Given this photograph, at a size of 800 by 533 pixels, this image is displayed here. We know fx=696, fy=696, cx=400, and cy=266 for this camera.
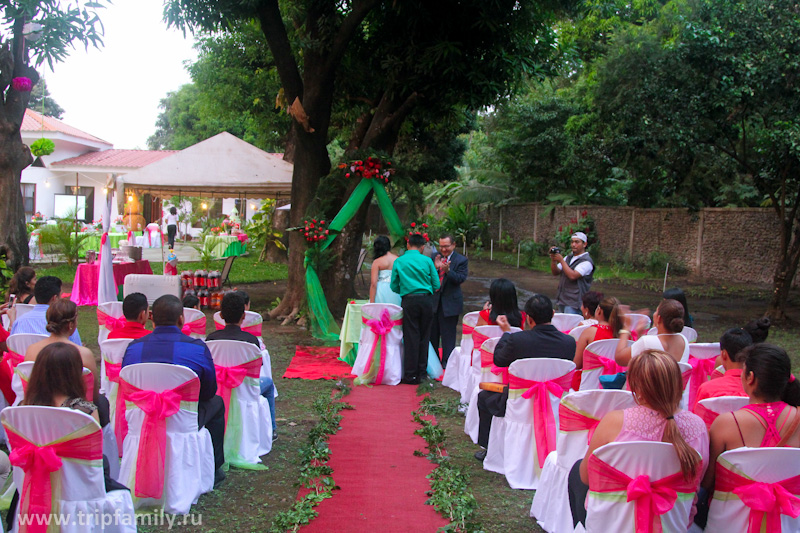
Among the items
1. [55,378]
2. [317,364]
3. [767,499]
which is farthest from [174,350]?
[317,364]

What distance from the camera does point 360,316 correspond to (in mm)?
8289

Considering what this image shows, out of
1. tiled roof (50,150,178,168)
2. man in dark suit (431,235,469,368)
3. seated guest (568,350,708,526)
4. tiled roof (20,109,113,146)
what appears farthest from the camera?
tiled roof (20,109,113,146)

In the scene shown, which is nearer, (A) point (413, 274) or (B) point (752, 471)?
(B) point (752, 471)

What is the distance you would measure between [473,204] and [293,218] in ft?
63.9

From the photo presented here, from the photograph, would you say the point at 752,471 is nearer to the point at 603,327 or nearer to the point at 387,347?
the point at 603,327

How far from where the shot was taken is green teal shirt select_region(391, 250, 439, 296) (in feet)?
25.1

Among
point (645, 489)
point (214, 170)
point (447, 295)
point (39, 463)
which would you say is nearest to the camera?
point (645, 489)

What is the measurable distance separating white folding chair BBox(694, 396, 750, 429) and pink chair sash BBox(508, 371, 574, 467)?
3.60ft

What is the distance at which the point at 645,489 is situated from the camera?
2842 mm

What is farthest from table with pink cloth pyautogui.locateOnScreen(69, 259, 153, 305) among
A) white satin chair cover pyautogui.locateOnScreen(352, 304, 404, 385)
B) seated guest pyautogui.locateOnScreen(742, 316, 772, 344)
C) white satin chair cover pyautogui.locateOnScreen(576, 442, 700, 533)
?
white satin chair cover pyautogui.locateOnScreen(576, 442, 700, 533)

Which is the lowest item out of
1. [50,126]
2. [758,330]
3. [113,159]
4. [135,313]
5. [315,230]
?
[135,313]

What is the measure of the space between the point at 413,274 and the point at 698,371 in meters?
3.29

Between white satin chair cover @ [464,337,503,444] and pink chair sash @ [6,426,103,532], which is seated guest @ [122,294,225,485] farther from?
white satin chair cover @ [464,337,503,444]

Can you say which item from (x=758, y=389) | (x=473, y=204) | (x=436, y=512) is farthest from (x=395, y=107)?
(x=473, y=204)
